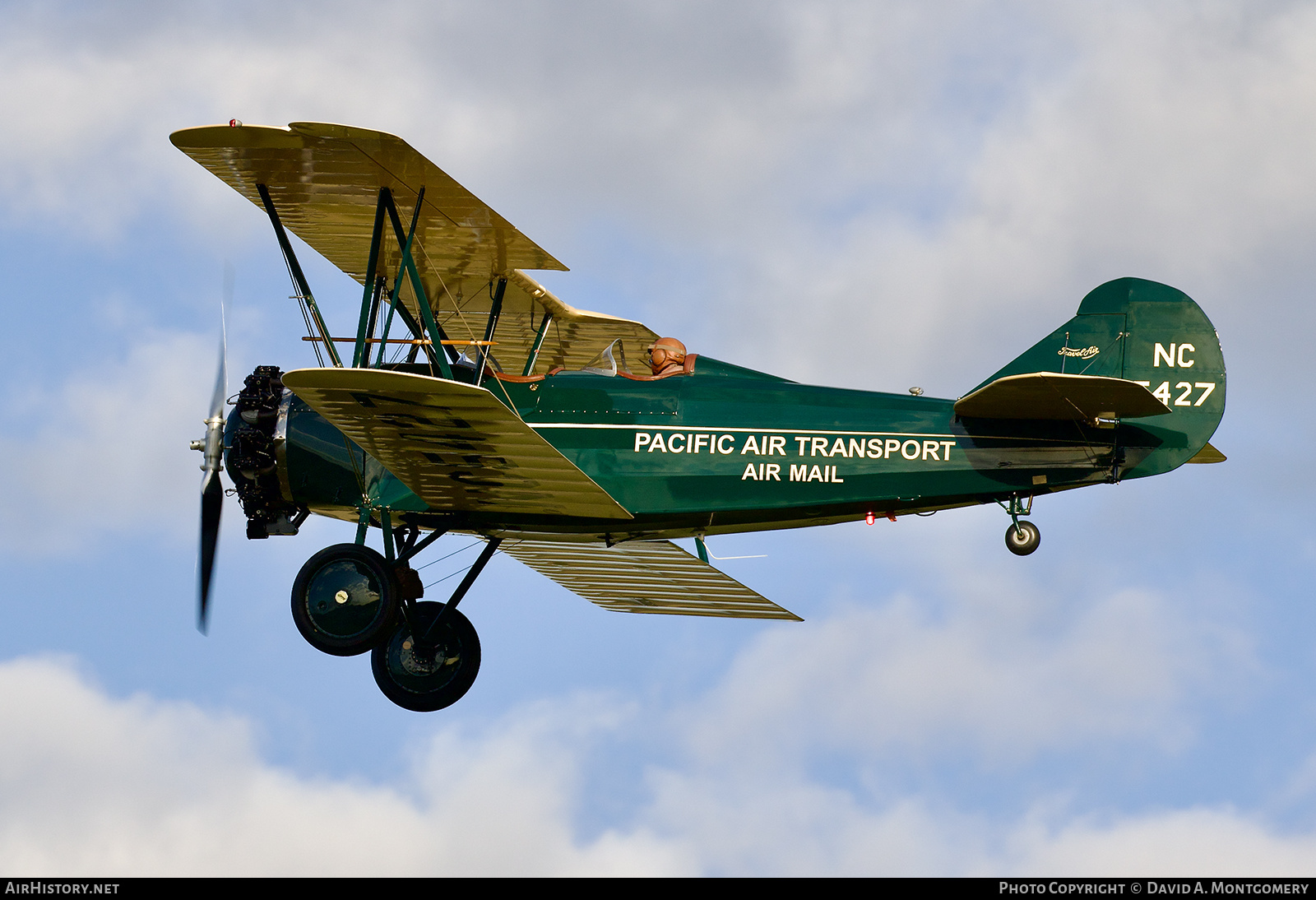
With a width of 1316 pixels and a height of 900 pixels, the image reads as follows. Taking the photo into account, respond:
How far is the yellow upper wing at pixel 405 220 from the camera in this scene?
1337 centimetres

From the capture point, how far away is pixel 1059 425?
13.1 m

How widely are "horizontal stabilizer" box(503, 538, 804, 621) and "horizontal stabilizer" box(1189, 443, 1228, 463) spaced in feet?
12.0

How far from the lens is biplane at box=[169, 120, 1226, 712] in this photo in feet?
42.5

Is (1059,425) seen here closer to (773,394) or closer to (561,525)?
(773,394)

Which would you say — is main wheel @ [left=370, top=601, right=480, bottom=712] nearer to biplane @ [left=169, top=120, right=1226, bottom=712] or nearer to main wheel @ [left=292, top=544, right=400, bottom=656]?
biplane @ [left=169, top=120, right=1226, bottom=712]

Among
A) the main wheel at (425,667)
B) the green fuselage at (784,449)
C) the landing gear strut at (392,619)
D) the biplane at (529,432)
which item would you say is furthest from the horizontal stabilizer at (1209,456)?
the main wheel at (425,667)

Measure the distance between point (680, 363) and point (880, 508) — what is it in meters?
1.91

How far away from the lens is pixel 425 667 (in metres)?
14.8

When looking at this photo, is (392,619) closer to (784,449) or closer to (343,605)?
(343,605)

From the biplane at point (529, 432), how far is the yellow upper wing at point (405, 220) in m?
0.03

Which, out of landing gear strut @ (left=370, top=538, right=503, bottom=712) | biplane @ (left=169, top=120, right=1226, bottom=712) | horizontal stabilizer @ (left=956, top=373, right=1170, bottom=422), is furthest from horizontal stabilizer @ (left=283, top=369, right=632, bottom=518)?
horizontal stabilizer @ (left=956, top=373, right=1170, bottom=422)

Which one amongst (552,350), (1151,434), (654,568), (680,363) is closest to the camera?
(1151,434)

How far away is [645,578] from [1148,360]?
514 cm
